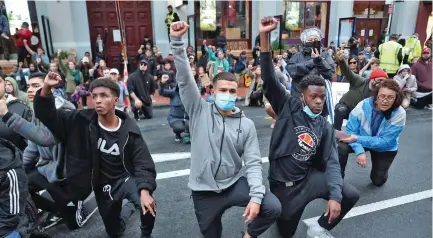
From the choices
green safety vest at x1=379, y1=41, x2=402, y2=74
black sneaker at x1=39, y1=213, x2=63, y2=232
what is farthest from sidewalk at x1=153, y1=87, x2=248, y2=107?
black sneaker at x1=39, y1=213, x2=63, y2=232

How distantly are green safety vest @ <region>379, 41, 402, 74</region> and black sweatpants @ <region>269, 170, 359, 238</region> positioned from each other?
8.23 metres

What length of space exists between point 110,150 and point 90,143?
7.2 inches

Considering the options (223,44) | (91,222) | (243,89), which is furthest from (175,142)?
(223,44)

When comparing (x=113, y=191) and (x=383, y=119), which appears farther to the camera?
(x=383, y=119)

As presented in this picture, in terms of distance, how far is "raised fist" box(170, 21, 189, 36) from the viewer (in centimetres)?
246

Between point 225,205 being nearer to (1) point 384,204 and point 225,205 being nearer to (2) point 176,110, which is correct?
(1) point 384,204

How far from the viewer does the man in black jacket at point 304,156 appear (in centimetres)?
299

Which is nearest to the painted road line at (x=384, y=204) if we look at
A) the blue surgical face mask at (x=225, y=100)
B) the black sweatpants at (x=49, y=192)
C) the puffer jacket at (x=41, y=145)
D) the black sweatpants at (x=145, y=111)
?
the blue surgical face mask at (x=225, y=100)

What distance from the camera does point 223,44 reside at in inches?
533

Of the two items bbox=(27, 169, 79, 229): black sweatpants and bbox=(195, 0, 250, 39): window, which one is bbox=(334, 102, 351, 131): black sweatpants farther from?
bbox=(195, 0, 250, 39): window

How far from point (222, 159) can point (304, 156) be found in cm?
82

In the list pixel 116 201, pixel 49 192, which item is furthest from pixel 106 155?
pixel 49 192

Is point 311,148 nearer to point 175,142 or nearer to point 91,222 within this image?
point 91,222

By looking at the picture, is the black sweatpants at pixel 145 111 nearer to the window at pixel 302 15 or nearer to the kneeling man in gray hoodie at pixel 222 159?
the kneeling man in gray hoodie at pixel 222 159
